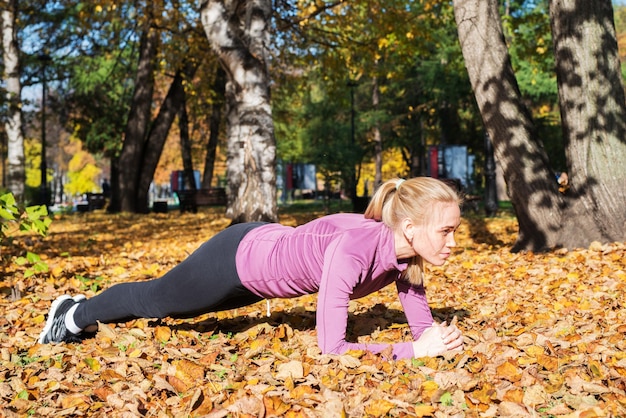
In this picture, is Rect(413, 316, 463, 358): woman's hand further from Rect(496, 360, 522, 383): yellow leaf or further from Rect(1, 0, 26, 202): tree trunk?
Rect(1, 0, 26, 202): tree trunk

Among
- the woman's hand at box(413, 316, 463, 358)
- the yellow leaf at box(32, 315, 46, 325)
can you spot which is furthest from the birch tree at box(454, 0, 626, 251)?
the yellow leaf at box(32, 315, 46, 325)

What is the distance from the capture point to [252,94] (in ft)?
32.4

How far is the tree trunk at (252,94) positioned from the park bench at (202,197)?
38.6 ft

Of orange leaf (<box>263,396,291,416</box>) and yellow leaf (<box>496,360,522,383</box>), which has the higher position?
yellow leaf (<box>496,360,522,383</box>)

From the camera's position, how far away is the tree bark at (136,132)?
20797 mm

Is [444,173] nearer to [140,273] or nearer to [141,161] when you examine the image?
[141,161]

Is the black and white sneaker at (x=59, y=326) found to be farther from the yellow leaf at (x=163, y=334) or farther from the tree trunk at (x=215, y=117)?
the tree trunk at (x=215, y=117)

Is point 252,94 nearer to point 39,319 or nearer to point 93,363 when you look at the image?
point 39,319

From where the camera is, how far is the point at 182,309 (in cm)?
395

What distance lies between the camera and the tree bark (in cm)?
2080

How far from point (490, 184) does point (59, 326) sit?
48.0 feet

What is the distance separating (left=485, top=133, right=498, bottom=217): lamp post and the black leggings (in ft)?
Result: 45.6

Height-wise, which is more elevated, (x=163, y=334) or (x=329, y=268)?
(x=329, y=268)

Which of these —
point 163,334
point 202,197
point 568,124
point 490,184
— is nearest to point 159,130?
point 202,197
